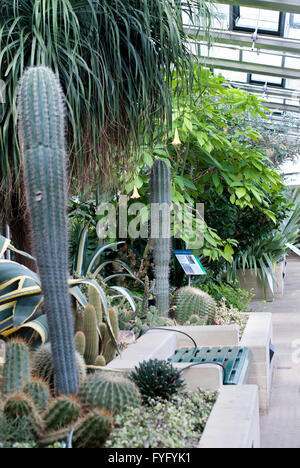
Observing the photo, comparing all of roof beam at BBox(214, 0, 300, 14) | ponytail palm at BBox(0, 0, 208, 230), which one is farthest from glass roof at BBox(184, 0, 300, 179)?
ponytail palm at BBox(0, 0, 208, 230)

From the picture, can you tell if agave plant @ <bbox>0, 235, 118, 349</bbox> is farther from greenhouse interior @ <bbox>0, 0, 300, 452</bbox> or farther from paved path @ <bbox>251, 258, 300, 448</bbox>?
paved path @ <bbox>251, 258, 300, 448</bbox>

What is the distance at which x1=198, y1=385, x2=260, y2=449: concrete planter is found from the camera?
171 cm

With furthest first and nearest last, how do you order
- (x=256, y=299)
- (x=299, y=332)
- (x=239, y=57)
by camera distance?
(x=239, y=57) < (x=256, y=299) < (x=299, y=332)

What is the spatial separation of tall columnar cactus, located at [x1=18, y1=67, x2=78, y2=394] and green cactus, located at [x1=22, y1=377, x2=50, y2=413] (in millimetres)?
161

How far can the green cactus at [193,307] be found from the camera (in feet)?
14.5

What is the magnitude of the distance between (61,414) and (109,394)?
0.22 meters

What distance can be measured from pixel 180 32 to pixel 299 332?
3.16m

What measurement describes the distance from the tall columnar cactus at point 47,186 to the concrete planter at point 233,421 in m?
0.61

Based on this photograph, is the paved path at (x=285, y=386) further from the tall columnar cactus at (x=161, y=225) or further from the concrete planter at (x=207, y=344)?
the tall columnar cactus at (x=161, y=225)

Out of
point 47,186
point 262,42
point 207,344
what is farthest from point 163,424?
point 262,42

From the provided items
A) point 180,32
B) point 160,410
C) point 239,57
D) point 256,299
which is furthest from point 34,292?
point 239,57

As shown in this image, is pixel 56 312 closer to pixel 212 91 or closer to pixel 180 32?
pixel 180 32

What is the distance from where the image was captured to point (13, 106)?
261cm

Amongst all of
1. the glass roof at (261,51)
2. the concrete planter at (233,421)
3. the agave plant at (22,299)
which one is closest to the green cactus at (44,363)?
the agave plant at (22,299)
